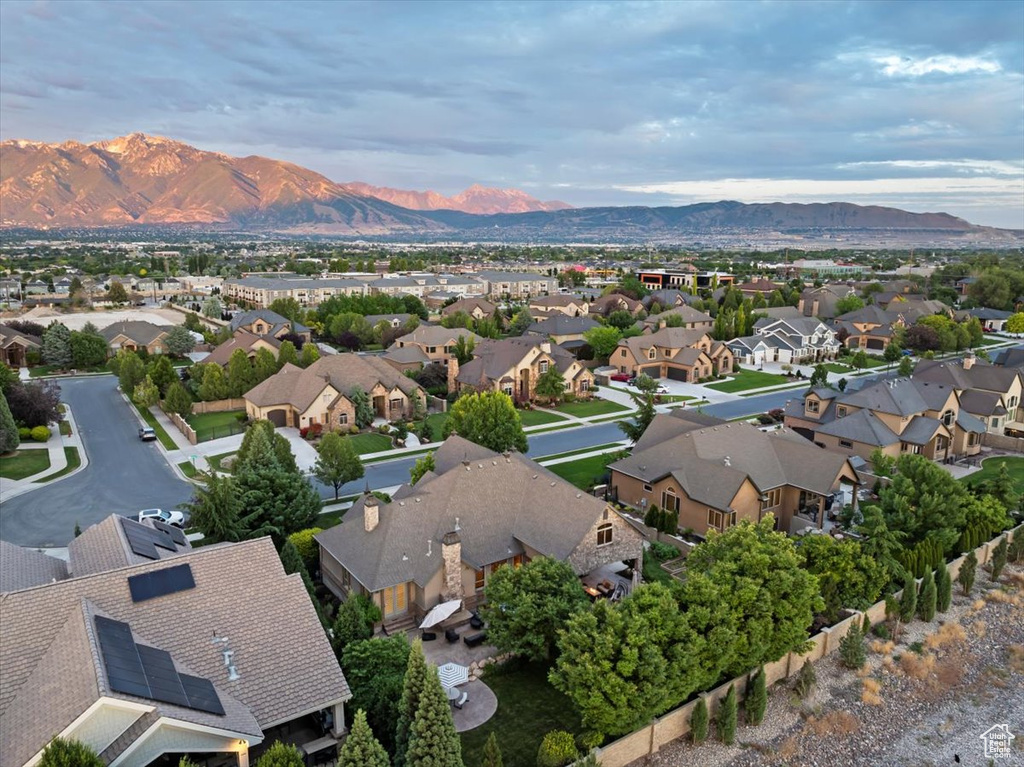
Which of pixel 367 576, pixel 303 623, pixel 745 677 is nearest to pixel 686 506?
pixel 745 677

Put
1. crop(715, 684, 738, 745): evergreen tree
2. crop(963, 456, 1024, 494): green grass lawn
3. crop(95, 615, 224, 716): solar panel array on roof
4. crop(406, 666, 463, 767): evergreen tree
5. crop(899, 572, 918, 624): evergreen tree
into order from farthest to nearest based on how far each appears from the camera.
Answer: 1. crop(963, 456, 1024, 494): green grass lawn
2. crop(899, 572, 918, 624): evergreen tree
3. crop(715, 684, 738, 745): evergreen tree
4. crop(406, 666, 463, 767): evergreen tree
5. crop(95, 615, 224, 716): solar panel array on roof

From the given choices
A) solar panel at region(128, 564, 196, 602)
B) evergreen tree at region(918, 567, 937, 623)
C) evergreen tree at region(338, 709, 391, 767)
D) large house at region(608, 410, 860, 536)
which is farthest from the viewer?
large house at region(608, 410, 860, 536)

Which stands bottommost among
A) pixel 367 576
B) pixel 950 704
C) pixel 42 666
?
pixel 950 704

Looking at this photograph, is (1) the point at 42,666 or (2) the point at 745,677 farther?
(2) the point at 745,677

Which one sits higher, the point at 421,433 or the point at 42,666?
the point at 42,666

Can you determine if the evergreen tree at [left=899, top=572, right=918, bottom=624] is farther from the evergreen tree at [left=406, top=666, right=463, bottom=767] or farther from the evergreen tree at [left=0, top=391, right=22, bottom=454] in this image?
the evergreen tree at [left=0, top=391, right=22, bottom=454]

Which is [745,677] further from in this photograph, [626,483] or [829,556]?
[626,483]

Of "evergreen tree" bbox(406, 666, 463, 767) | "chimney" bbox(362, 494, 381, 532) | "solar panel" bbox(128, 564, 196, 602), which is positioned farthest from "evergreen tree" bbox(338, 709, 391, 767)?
"chimney" bbox(362, 494, 381, 532)

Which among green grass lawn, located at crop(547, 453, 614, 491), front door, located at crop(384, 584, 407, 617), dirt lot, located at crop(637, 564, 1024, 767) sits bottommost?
dirt lot, located at crop(637, 564, 1024, 767)
